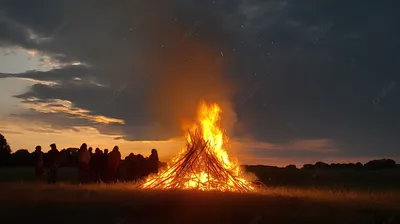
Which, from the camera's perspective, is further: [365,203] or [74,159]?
[74,159]

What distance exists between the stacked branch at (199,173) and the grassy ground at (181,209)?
3440mm

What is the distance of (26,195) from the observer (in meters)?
17.6

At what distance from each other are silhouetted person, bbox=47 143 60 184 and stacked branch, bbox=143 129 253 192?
4658 millimetres

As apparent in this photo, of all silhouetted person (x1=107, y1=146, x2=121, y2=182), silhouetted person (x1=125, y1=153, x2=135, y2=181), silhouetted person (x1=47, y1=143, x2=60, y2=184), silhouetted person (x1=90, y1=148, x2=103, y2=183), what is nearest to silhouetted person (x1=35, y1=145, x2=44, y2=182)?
silhouetted person (x1=47, y1=143, x2=60, y2=184)

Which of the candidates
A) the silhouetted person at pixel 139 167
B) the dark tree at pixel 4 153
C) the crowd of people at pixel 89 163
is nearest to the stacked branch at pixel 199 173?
the crowd of people at pixel 89 163

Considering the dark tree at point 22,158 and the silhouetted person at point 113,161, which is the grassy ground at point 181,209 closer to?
the silhouetted person at point 113,161

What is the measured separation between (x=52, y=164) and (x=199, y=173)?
23.1 ft

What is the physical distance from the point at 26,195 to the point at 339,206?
9983mm

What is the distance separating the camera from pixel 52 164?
24.4 metres

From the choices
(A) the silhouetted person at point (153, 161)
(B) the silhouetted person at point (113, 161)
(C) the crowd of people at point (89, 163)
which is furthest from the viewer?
(A) the silhouetted person at point (153, 161)

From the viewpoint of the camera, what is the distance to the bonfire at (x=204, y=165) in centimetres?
2172

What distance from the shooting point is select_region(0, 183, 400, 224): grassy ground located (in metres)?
14.1

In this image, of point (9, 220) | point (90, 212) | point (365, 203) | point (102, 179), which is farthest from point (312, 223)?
point (102, 179)

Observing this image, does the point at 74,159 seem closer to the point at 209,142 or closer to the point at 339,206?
the point at 209,142
